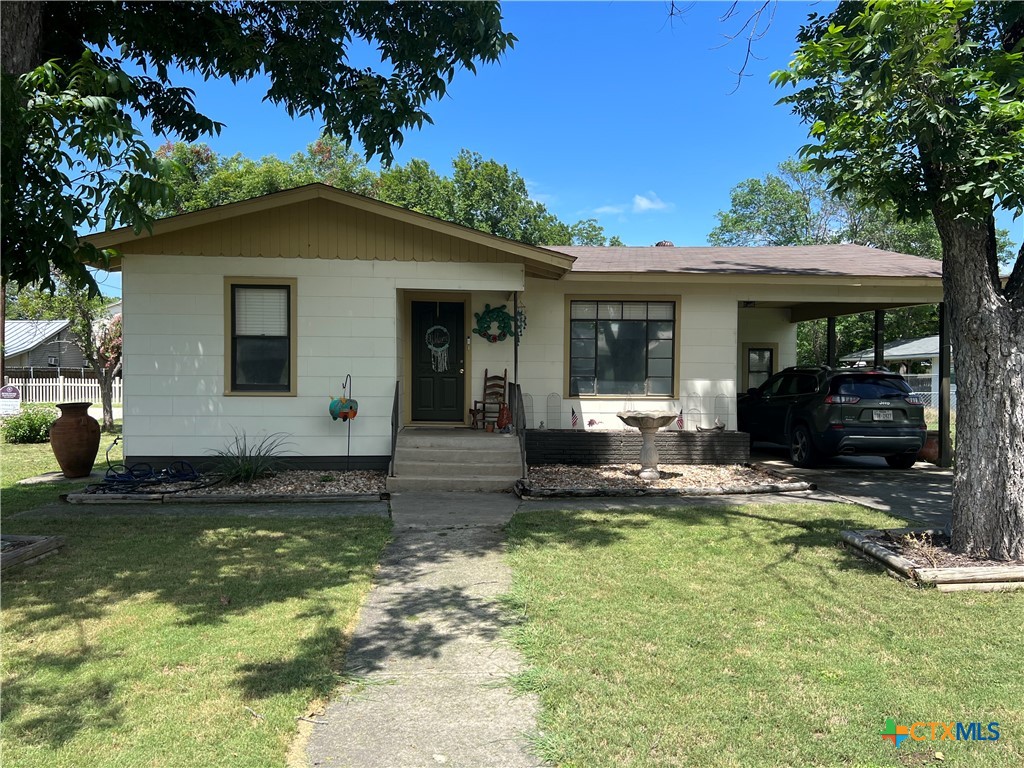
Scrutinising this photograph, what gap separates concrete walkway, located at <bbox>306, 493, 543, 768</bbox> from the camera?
2.95 m

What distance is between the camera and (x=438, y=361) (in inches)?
464

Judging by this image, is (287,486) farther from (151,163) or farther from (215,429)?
(151,163)

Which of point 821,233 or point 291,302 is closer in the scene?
point 291,302

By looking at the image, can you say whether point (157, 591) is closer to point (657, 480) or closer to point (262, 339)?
point (262, 339)

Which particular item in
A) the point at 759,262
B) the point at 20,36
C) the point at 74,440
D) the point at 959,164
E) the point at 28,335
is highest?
the point at 28,335

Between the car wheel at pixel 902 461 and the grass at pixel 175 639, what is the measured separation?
9.34m

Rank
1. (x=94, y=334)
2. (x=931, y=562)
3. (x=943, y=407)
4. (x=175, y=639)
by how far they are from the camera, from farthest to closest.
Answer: (x=94, y=334), (x=943, y=407), (x=931, y=562), (x=175, y=639)

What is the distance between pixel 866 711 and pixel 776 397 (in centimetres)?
1002

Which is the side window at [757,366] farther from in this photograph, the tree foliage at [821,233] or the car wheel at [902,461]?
the tree foliage at [821,233]

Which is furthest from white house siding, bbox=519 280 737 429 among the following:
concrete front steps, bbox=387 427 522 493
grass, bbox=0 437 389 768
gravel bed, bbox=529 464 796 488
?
grass, bbox=0 437 389 768

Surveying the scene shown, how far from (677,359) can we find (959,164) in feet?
22.9

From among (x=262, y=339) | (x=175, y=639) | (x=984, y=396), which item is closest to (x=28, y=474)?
(x=262, y=339)

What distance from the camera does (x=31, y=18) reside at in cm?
612

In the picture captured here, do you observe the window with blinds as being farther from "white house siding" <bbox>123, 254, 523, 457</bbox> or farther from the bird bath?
the bird bath
